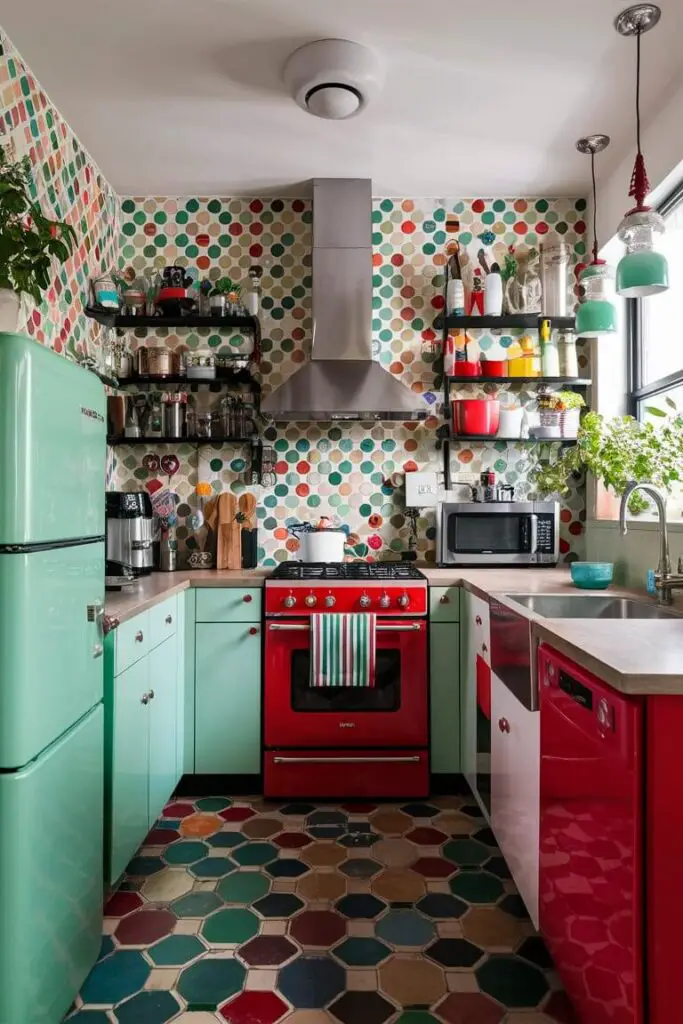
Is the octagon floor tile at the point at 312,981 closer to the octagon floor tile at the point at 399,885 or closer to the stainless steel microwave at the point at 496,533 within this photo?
the octagon floor tile at the point at 399,885

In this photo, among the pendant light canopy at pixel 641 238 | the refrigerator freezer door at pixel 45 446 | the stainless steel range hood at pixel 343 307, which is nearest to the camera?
the refrigerator freezer door at pixel 45 446

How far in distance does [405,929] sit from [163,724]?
1151mm

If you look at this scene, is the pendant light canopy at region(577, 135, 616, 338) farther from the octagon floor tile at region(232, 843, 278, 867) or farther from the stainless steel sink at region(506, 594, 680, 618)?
the octagon floor tile at region(232, 843, 278, 867)

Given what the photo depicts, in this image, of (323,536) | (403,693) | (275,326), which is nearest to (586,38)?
(275,326)

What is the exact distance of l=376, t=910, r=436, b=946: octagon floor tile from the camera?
1972 mm

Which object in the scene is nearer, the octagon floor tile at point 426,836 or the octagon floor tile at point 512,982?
the octagon floor tile at point 512,982

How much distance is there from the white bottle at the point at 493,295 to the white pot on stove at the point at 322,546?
4.33ft

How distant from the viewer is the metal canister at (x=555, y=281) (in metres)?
3.47

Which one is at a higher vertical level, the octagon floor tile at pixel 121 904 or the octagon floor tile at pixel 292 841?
the octagon floor tile at pixel 121 904

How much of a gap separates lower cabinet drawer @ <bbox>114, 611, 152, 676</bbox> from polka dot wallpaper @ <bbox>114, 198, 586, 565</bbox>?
1218 millimetres

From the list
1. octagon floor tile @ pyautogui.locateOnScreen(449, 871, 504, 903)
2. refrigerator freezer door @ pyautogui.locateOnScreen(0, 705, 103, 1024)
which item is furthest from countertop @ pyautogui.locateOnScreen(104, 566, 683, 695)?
octagon floor tile @ pyautogui.locateOnScreen(449, 871, 504, 903)

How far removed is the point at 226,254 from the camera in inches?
143

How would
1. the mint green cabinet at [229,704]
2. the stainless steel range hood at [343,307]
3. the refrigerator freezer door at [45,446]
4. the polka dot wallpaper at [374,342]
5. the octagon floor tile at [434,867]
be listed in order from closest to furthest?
the refrigerator freezer door at [45,446] < the octagon floor tile at [434,867] < the mint green cabinet at [229,704] < the stainless steel range hood at [343,307] < the polka dot wallpaper at [374,342]

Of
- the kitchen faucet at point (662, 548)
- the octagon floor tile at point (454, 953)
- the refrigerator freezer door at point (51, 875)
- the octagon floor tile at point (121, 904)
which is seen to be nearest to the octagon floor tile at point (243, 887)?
the octagon floor tile at point (121, 904)
